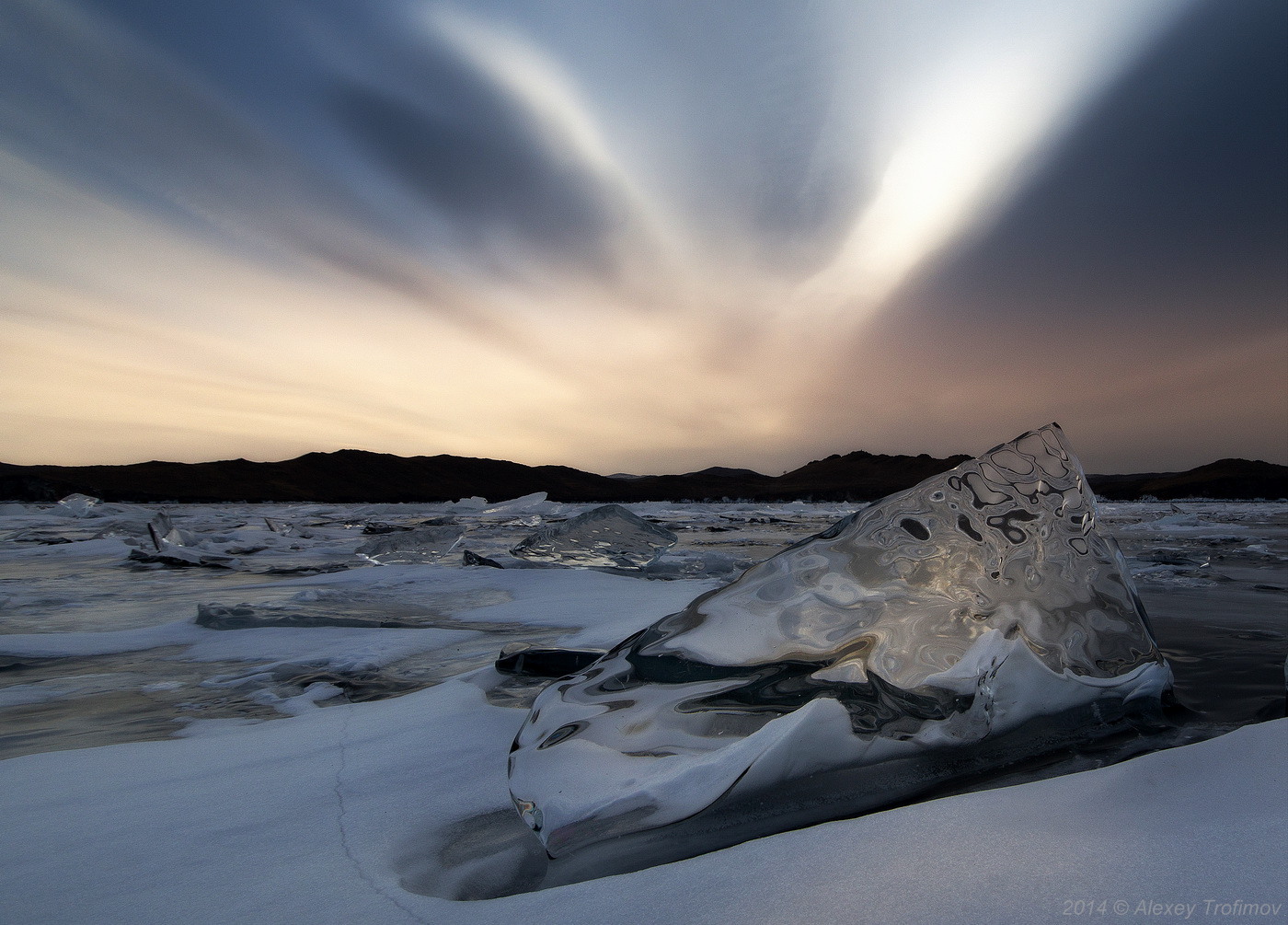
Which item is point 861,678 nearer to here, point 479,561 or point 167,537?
point 479,561

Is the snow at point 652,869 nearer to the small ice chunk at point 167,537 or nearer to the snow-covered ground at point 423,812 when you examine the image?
the snow-covered ground at point 423,812

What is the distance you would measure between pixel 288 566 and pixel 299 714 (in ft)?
14.0

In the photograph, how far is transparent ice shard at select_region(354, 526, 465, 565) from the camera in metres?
5.86

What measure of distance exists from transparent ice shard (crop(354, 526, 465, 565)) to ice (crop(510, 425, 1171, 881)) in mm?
5182

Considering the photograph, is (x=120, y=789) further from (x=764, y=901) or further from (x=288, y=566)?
(x=288, y=566)

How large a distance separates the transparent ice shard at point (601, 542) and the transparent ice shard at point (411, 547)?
40.3 inches

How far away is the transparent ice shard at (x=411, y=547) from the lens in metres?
5.86

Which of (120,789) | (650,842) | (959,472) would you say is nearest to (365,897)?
(650,842)

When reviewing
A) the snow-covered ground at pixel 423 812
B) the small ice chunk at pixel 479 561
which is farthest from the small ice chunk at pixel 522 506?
the snow-covered ground at pixel 423 812

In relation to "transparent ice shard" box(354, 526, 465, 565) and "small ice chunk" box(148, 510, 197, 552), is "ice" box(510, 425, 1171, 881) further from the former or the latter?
"small ice chunk" box(148, 510, 197, 552)

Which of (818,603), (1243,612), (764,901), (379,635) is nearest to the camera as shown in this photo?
(764,901)

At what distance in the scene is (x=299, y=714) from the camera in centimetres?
150

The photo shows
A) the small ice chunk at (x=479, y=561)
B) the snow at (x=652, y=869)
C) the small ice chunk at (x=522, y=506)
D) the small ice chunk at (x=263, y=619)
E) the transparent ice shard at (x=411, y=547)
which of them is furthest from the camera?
the small ice chunk at (x=522, y=506)

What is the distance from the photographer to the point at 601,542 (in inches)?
230
